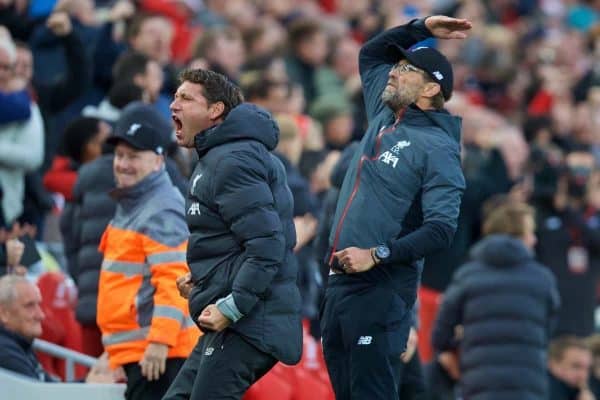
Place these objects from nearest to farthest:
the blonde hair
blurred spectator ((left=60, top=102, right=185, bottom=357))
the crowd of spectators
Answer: blurred spectator ((left=60, top=102, right=185, bottom=357)) < the crowd of spectators < the blonde hair

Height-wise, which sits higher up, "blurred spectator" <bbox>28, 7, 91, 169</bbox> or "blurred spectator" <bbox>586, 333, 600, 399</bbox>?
"blurred spectator" <bbox>28, 7, 91, 169</bbox>

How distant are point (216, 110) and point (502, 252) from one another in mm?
4191

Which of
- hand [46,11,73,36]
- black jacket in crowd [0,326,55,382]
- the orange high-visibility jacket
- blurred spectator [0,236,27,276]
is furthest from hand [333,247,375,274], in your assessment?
hand [46,11,73,36]

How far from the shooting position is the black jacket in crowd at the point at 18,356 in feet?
27.8

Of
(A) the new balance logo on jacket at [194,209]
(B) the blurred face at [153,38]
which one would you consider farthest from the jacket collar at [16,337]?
(B) the blurred face at [153,38]

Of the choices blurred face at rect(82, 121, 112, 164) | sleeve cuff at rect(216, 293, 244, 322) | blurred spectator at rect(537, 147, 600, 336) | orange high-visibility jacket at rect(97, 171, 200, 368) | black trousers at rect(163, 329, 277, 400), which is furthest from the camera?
blurred spectator at rect(537, 147, 600, 336)

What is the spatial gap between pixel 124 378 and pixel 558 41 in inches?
482

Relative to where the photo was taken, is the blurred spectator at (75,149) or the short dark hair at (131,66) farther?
the short dark hair at (131,66)

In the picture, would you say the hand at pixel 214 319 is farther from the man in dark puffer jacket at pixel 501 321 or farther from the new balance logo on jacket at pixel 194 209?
the man in dark puffer jacket at pixel 501 321

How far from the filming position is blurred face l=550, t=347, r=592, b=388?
38.8ft

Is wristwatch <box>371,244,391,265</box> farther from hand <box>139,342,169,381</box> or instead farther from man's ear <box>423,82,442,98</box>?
hand <box>139,342,169,381</box>

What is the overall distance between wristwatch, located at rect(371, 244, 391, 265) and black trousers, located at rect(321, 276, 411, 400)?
7.8 inches

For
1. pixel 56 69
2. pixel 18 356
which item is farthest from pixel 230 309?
pixel 56 69

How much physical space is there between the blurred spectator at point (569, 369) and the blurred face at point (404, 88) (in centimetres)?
494
